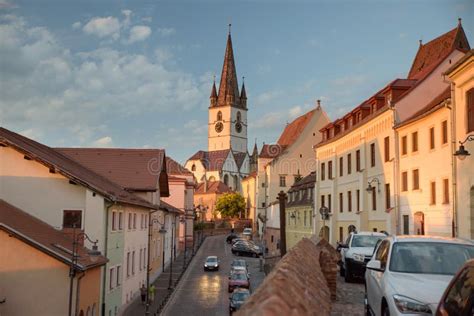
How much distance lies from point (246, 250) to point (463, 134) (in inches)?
1734

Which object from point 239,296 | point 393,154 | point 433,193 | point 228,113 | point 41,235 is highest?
point 228,113

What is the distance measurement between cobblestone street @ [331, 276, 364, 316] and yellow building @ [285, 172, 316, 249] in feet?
114

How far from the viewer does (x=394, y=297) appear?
7.41 meters

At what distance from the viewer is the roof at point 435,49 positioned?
35.1 metres

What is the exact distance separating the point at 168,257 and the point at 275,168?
29.4 metres

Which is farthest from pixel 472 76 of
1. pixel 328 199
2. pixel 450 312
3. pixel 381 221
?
pixel 328 199

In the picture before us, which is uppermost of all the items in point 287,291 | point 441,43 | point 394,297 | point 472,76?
point 441,43

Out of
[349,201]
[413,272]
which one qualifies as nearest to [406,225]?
[349,201]

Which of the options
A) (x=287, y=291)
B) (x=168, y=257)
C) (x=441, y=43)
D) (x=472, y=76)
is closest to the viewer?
(x=287, y=291)

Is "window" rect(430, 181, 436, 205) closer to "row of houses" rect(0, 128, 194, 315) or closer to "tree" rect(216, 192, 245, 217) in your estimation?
"row of houses" rect(0, 128, 194, 315)

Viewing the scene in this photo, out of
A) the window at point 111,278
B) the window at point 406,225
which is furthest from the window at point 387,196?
the window at point 111,278

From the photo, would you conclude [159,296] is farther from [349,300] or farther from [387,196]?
[349,300]

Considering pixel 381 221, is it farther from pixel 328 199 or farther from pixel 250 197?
pixel 250 197

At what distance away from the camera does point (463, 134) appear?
22.8 meters
